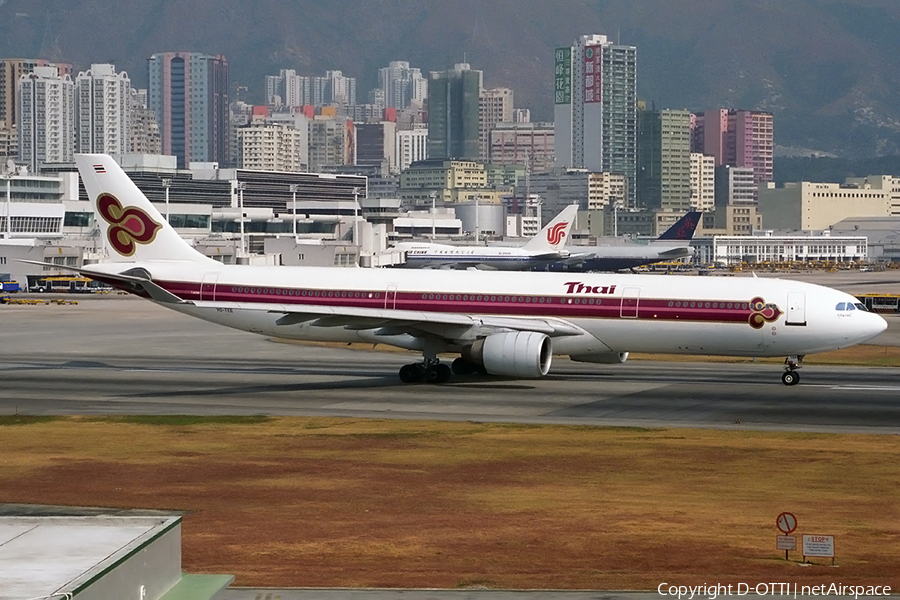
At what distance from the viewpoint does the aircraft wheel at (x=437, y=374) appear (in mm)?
50594

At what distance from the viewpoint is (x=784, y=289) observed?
160ft

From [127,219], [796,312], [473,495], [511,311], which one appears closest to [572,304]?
[511,311]

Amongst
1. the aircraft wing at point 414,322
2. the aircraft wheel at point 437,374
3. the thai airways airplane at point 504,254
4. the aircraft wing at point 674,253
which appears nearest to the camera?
the aircraft wing at point 414,322

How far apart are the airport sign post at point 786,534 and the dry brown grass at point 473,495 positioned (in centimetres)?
32

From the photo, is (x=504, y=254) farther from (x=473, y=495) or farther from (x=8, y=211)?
(x=473, y=495)

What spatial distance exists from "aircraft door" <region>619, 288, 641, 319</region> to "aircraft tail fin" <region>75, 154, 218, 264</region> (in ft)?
57.1

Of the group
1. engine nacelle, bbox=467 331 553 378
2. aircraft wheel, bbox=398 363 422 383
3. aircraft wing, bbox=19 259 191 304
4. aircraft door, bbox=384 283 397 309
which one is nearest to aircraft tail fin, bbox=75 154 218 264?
aircraft wing, bbox=19 259 191 304

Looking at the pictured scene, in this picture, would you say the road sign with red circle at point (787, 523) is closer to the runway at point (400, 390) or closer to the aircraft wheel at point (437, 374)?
the runway at point (400, 390)

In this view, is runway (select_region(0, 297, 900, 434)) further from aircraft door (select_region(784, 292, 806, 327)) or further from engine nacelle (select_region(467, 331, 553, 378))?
aircraft door (select_region(784, 292, 806, 327))

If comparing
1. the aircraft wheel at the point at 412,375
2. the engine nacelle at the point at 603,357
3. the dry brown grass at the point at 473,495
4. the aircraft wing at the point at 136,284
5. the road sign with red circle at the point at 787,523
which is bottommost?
the dry brown grass at the point at 473,495

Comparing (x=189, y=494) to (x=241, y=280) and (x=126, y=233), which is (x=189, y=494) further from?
(x=126, y=233)

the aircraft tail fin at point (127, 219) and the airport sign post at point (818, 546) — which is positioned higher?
the aircraft tail fin at point (127, 219)

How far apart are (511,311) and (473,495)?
21.8 m

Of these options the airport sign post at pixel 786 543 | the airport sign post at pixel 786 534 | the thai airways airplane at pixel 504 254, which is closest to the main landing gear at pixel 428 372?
the airport sign post at pixel 786 534
